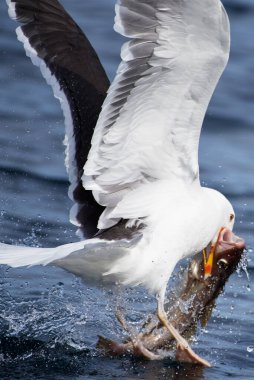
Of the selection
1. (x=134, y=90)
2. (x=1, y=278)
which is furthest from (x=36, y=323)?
(x=134, y=90)

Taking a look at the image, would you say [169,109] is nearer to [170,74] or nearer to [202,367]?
[170,74]

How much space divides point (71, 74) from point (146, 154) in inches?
38.6

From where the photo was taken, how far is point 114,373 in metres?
5.80

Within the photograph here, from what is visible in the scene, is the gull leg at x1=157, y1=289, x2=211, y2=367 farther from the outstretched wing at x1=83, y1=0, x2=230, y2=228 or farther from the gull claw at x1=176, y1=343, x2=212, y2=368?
the outstretched wing at x1=83, y1=0, x2=230, y2=228

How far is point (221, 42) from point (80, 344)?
1909 millimetres

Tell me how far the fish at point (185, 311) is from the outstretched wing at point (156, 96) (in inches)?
22.7

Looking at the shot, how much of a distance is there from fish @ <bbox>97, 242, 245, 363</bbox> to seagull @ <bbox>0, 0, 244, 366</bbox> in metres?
0.07

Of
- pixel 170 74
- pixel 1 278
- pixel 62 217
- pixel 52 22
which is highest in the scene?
pixel 170 74

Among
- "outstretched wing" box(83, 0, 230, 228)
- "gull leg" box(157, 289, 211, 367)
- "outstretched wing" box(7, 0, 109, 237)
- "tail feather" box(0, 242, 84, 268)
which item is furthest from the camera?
"outstretched wing" box(7, 0, 109, 237)

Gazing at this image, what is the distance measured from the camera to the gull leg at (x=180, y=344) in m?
5.92

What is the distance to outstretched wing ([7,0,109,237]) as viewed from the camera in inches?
248

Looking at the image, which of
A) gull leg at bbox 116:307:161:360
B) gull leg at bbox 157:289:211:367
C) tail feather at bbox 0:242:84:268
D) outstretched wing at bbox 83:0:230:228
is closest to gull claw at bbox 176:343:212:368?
gull leg at bbox 157:289:211:367

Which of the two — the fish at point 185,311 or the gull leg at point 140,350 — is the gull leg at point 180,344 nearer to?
the fish at point 185,311

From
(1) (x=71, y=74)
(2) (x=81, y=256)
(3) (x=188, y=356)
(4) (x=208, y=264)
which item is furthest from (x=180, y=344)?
(1) (x=71, y=74)
